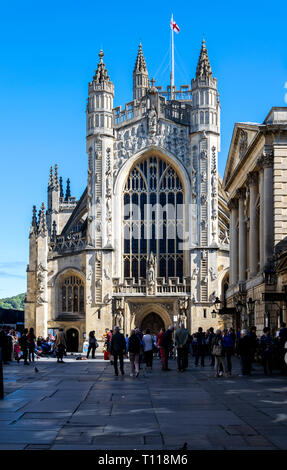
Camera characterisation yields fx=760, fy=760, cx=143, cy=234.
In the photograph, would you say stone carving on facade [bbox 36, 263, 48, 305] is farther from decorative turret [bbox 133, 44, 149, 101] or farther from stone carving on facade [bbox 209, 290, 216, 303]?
decorative turret [bbox 133, 44, 149, 101]

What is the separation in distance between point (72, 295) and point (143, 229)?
666 cm

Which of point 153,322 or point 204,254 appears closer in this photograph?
point 204,254

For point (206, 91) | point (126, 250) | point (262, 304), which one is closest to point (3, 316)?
point (126, 250)

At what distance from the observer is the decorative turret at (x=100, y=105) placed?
1944 inches

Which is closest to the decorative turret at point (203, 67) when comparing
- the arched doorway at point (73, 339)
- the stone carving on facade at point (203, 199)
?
the stone carving on facade at point (203, 199)

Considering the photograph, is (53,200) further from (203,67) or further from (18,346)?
(18,346)

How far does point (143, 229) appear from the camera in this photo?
49.9 metres

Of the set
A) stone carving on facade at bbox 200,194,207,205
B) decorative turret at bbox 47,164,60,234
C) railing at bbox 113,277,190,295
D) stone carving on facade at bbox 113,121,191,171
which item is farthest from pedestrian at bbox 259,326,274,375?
decorative turret at bbox 47,164,60,234

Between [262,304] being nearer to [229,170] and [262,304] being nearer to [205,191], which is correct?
[229,170]

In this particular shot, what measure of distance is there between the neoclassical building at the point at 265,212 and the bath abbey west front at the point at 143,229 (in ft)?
41.0

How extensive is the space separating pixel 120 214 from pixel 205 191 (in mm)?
5847

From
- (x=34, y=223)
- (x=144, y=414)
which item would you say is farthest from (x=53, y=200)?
(x=144, y=414)

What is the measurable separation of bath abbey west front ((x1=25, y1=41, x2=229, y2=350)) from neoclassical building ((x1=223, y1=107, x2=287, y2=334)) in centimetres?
1250

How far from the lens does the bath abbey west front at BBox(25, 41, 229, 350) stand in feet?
158
